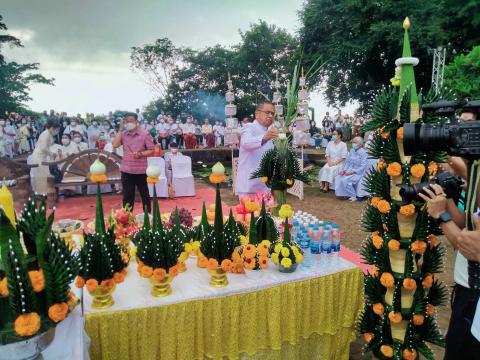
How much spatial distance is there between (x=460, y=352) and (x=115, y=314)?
1.69m

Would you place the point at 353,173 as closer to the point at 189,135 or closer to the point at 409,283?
the point at 409,283

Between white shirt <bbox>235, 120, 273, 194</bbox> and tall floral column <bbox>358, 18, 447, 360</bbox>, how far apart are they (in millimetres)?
1721

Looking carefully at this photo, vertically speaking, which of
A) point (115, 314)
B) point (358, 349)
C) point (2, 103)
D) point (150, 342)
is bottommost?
point (358, 349)

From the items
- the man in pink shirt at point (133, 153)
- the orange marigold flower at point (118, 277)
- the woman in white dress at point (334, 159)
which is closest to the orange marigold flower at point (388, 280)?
the orange marigold flower at point (118, 277)

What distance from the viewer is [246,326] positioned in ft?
7.47

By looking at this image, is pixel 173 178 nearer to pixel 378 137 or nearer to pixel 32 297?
pixel 378 137

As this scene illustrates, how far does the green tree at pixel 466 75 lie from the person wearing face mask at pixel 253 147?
4.82 meters

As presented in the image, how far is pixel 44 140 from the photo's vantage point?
680 cm

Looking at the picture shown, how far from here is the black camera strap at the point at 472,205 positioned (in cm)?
158

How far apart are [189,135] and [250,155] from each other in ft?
41.4

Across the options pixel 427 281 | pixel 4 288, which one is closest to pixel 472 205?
pixel 427 281

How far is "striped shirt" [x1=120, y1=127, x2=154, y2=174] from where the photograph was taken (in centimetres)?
477

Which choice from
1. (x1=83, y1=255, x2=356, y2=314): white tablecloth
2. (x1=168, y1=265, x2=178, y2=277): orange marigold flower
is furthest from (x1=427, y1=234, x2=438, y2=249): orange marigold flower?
(x1=168, y1=265, x2=178, y2=277): orange marigold flower

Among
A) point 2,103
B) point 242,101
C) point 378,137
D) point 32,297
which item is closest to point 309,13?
point 242,101
